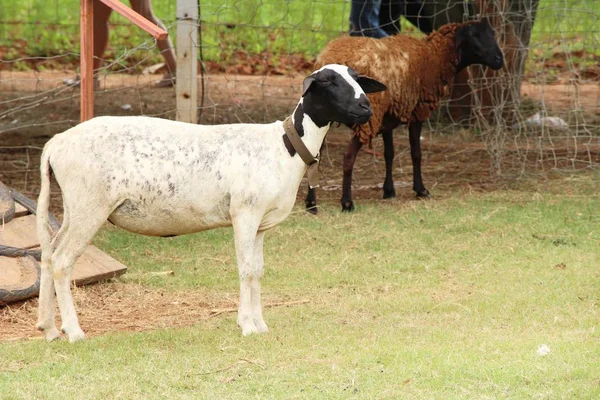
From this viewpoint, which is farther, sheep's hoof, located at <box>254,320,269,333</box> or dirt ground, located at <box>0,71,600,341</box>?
dirt ground, located at <box>0,71,600,341</box>

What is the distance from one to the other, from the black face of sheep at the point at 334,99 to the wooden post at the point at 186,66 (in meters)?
3.77

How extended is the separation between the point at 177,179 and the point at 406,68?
4.08 m

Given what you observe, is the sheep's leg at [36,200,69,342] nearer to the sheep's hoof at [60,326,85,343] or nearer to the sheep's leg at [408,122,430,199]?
the sheep's hoof at [60,326,85,343]

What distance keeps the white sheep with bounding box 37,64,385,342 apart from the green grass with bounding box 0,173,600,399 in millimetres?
408

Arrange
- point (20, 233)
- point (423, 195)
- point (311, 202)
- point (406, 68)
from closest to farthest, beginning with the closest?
point (20, 233)
point (311, 202)
point (406, 68)
point (423, 195)

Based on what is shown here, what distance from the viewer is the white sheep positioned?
211 inches

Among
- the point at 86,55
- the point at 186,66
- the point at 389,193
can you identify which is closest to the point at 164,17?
the point at 186,66

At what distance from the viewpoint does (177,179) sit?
541cm

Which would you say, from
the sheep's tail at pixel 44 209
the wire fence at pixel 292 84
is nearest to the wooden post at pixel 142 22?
the sheep's tail at pixel 44 209

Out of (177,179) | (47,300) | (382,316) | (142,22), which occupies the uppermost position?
(142,22)

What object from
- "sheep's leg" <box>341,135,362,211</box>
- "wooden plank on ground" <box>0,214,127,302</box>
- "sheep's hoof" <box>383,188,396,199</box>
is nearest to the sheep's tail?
"wooden plank on ground" <box>0,214,127,302</box>

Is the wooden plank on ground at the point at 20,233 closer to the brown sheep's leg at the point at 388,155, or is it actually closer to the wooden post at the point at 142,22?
the wooden post at the point at 142,22

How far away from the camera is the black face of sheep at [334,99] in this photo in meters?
5.50

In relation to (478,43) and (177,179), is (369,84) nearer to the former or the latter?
(177,179)
